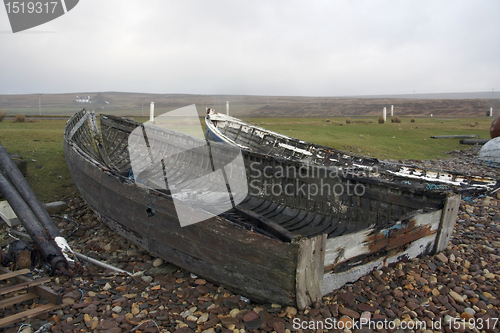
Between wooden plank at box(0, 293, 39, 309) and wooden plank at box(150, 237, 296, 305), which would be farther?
wooden plank at box(0, 293, 39, 309)

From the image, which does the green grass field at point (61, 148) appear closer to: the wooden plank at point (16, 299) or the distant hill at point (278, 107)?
the wooden plank at point (16, 299)

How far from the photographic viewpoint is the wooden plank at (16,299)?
381 cm

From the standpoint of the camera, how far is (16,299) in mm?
3938

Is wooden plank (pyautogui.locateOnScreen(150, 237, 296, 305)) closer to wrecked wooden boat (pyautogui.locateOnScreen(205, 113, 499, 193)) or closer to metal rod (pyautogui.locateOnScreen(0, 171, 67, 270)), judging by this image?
metal rod (pyautogui.locateOnScreen(0, 171, 67, 270))

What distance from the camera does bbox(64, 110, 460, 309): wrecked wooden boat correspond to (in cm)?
363

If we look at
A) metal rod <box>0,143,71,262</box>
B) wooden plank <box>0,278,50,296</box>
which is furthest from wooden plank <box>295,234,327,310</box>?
metal rod <box>0,143,71,262</box>

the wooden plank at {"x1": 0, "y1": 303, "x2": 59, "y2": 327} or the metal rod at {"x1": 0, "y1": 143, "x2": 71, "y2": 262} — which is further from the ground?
the metal rod at {"x1": 0, "y1": 143, "x2": 71, "y2": 262}

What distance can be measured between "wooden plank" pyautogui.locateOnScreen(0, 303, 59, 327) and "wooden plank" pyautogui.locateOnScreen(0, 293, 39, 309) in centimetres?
27

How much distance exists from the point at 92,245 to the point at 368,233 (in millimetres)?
4924

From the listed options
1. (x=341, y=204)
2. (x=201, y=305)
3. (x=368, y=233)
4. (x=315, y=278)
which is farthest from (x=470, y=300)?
(x=201, y=305)

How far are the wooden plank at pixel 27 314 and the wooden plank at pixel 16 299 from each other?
27 centimetres

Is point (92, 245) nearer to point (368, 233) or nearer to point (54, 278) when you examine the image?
point (54, 278)

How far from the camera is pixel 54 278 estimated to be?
4730 millimetres

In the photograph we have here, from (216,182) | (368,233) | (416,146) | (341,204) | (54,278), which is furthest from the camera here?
(416,146)
